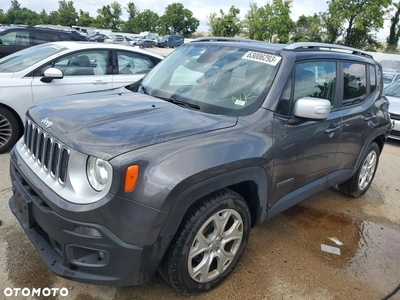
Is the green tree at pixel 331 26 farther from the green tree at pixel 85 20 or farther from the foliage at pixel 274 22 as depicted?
the green tree at pixel 85 20

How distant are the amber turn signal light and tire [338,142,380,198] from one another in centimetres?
332

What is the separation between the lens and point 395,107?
26.6ft

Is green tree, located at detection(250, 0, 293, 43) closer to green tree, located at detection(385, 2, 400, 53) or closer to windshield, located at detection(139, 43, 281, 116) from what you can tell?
green tree, located at detection(385, 2, 400, 53)

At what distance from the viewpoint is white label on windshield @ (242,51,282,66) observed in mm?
2977

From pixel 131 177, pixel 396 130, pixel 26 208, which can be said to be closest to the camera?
pixel 131 177

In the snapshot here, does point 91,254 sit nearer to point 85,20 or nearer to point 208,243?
point 208,243

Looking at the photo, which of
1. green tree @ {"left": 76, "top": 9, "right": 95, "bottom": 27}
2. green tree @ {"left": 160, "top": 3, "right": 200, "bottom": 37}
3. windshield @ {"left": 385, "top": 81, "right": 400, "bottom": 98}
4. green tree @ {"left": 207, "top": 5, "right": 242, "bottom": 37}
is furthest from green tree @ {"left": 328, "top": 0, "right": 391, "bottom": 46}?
green tree @ {"left": 76, "top": 9, "right": 95, "bottom": 27}

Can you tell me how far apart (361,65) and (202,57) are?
1962mm

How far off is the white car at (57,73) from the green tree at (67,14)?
8444 centimetres

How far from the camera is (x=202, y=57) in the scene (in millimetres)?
3414

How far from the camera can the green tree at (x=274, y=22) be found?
41375 mm

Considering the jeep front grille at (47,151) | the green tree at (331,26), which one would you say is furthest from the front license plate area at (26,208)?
the green tree at (331,26)

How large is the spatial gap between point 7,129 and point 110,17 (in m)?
82.0

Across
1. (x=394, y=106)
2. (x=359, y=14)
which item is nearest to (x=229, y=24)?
(x=359, y=14)
